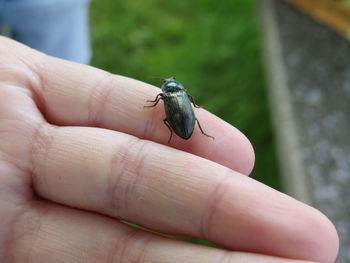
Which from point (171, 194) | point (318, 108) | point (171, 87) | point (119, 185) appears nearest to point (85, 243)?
point (119, 185)

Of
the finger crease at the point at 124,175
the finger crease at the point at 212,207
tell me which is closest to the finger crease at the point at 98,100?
the finger crease at the point at 124,175

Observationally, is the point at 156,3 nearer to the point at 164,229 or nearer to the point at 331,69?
the point at 331,69

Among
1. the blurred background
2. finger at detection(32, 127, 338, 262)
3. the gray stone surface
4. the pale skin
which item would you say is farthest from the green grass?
finger at detection(32, 127, 338, 262)

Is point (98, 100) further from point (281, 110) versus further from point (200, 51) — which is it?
point (200, 51)

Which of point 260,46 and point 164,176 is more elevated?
point 260,46

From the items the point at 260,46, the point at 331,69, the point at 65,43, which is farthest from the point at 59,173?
the point at 260,46

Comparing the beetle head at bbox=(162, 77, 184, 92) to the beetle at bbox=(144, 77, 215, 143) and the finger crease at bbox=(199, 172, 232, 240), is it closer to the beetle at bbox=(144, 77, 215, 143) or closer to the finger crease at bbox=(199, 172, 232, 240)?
the beetle at bbox=(144, 77, 215, 143)
